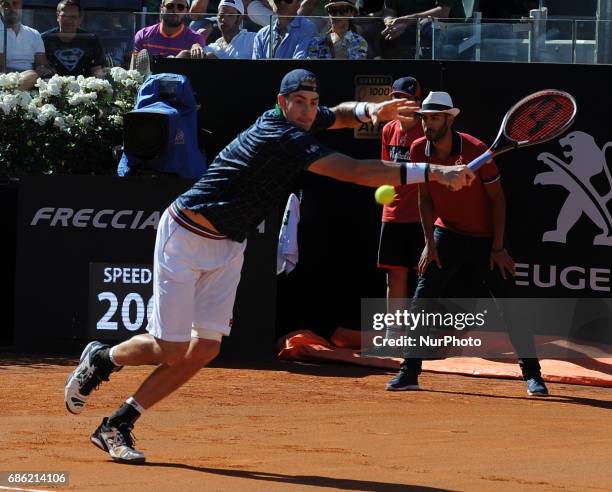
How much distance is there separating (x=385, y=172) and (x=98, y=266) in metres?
4.56

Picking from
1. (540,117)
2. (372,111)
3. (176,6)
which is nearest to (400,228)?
(540,117)

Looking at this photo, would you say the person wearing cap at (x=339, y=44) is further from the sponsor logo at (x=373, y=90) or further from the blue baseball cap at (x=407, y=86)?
the blue baseball cap at (x=407, y=86)

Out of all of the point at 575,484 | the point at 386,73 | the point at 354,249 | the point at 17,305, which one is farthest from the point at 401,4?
the point at 575,484

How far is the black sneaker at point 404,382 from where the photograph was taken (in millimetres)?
8547

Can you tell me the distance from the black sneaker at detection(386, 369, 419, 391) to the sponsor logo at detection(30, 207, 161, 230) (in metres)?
2.38

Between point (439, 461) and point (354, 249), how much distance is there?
441 cm

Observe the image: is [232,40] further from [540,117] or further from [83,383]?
[83,383]

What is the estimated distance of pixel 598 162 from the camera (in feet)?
32.7

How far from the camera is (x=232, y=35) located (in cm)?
1108

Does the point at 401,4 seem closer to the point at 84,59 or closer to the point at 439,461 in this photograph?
the point at 84,59

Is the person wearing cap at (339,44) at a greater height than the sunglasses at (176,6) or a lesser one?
lesser

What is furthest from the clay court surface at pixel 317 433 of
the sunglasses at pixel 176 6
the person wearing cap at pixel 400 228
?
the sunglasses at pixel 176 6

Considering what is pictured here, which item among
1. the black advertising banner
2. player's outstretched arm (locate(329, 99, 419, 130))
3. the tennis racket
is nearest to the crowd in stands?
the black advertising banner

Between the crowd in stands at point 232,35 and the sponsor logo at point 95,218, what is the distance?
188cm
